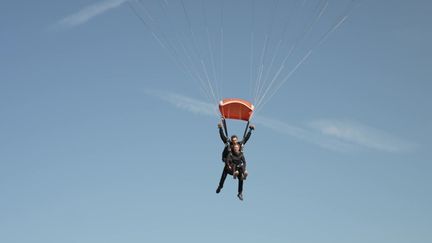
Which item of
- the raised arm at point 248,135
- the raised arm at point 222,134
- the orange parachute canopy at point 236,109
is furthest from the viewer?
the orange parachute canopy at point 236,109

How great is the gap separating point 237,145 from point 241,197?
196 cm

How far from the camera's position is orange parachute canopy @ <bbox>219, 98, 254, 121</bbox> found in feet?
127

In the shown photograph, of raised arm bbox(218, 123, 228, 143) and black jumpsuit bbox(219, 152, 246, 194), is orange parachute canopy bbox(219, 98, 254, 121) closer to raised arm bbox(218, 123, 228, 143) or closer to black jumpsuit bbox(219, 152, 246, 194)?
raised arm bbox(218, 123, 228, 143)

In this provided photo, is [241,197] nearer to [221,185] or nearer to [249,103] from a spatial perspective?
[221,185]

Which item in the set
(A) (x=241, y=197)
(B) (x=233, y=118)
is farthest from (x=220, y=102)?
(A) (x=241, y=197)

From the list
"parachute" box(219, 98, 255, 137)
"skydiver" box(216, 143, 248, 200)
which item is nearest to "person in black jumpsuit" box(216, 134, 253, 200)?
"skydiver" box(216, 143, 248, 200)

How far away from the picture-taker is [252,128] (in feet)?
126

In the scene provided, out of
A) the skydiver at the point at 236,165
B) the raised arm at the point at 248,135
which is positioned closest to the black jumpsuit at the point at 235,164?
the skydiver at the point at 236,165

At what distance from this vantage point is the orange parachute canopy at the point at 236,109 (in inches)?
1523

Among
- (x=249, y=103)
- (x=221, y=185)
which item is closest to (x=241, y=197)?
(x=221, y=185)

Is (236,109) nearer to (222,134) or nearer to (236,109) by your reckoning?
(236,109)

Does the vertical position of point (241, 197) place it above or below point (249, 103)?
below

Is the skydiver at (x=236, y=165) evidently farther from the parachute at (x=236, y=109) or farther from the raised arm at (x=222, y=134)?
the parachute at (x=236, y=109)

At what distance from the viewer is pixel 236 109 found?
3881cm
